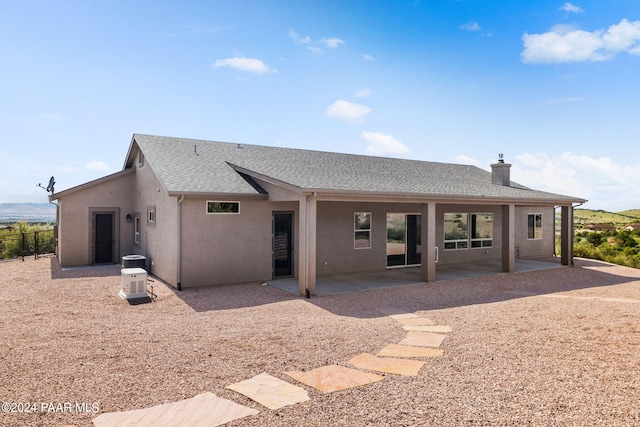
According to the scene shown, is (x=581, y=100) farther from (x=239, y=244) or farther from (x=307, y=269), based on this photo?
(x=239, y=244)

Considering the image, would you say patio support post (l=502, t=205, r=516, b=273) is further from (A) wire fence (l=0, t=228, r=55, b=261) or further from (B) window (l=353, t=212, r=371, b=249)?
(A) wire fence (l=0, t=228, r=55, b=261)

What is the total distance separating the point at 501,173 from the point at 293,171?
10.1 m

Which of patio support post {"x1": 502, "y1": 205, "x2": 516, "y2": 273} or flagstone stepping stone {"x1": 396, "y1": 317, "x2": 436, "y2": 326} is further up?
patio support post {"x1": 502, "y1": 205, "x2": 516, "y2": 273}

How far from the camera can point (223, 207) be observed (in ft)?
35.7

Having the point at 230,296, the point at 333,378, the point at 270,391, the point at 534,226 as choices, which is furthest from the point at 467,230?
the point at 270,391

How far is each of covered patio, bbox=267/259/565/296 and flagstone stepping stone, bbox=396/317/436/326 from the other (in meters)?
2.94

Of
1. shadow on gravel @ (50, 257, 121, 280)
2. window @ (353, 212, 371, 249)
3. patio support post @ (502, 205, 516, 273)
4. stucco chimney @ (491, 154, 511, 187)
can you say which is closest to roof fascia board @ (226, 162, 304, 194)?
window @ (353, 212, 371, 249)

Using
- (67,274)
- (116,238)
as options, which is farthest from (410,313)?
(116,238)

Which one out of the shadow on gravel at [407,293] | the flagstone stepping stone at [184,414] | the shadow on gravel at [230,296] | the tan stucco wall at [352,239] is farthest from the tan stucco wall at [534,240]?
the flagstone stepping stone at [184,414]

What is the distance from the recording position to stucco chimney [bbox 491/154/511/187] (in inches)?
666

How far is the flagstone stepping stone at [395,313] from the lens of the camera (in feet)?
25.1

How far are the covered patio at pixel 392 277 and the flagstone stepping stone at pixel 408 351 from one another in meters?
4.39

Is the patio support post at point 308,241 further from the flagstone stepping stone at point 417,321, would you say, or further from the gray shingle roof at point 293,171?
the flagstone stepping stone at point 417,321

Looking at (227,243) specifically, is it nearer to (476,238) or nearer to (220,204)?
(220,204)
